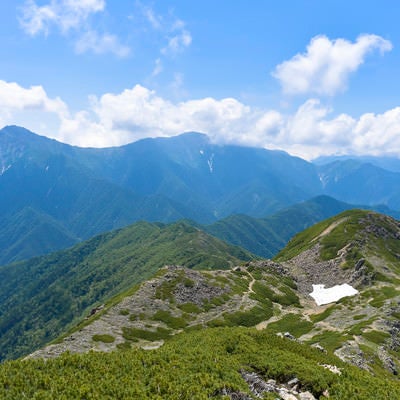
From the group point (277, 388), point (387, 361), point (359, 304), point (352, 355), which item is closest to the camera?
point (277, 388)

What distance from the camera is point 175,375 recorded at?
3562cm

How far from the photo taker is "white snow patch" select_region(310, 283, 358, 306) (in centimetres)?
14919

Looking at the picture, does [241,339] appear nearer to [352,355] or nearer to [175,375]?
[175,375]

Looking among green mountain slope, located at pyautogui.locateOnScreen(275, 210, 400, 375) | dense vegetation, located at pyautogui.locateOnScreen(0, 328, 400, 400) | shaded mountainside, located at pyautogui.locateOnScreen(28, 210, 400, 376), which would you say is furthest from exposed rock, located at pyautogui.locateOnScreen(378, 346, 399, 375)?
dense vegetation, located at pyautogui.locateOnScreen(0, 328, 400, 400)

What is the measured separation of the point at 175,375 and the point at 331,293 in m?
136

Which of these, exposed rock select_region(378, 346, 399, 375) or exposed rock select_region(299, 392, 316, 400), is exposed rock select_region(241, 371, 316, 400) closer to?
exposed rock select_region(299, 392, 316, 400)

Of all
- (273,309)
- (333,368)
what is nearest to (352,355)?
(333,368)

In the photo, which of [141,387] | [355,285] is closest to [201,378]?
[141,387]

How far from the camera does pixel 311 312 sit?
133 m

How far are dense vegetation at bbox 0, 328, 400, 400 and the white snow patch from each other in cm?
10799

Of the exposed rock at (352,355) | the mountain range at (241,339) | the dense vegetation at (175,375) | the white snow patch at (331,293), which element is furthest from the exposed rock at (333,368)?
the white snow patch at (331,293)

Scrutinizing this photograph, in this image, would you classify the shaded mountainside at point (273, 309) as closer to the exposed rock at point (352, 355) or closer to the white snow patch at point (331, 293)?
the exposed rock at point (352, 355)

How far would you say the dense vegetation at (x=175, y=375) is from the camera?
31.1 metres

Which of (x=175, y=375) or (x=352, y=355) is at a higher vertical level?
(x=175, y=375)
